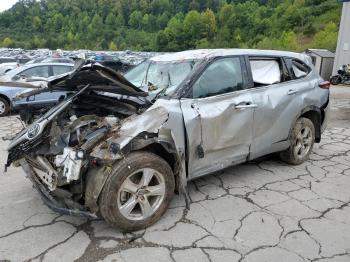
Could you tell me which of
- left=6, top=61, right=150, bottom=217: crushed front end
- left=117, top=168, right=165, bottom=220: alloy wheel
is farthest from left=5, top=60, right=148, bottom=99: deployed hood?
left=117, top=168, right=165, bottom=220: alloy wheel

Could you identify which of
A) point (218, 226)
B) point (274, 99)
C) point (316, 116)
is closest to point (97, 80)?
point (218, 226)

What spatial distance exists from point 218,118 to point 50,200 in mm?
1841

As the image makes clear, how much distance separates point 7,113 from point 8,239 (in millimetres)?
7295

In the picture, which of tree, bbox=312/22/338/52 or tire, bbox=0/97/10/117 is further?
tree, bbox=312/22/338/52

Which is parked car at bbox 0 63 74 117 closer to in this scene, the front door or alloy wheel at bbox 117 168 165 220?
the front door

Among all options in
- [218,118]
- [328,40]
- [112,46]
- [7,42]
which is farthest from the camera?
[112,46]

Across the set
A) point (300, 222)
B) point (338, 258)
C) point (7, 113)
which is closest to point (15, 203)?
point (300, 222)

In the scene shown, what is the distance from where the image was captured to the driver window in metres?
3.71

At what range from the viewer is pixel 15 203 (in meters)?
3.89

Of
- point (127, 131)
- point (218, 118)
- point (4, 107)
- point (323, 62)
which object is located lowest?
point (323, 62)

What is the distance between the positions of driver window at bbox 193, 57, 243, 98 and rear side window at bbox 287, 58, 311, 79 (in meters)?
1.12

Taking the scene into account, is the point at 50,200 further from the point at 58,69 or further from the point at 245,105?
the point at 58,69

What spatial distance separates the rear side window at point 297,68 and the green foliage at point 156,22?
6621 cm

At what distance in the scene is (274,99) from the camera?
4.36 meters
